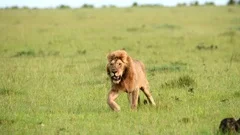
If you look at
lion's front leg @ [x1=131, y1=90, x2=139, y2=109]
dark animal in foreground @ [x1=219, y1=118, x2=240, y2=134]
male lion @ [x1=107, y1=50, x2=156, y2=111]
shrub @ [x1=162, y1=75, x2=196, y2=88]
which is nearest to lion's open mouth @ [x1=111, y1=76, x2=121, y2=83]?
male lion @ [x1=107, y1=50, x2=156, y2=111]

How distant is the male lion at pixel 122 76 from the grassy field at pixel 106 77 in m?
0.23

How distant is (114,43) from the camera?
21.7 m

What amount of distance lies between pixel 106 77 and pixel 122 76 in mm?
4434

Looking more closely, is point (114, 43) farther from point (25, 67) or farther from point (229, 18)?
point (229, 18)

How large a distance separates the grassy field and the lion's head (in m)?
0.54

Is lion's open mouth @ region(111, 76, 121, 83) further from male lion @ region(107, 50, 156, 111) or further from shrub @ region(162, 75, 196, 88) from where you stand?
shrub @ region(162, 75, 196, 88)

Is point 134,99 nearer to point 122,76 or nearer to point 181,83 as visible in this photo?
point 122,76

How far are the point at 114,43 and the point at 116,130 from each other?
45.4 feet

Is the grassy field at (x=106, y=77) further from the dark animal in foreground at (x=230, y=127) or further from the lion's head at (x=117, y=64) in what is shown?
the lion's head at (x=117, y=64)

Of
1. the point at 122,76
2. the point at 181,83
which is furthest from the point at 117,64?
the point at 181,83

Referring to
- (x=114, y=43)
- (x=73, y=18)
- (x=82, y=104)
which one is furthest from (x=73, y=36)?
(x=82, y=104)

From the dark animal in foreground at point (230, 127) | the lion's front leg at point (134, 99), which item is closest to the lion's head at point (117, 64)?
the lion's front leg at point (134, 99)

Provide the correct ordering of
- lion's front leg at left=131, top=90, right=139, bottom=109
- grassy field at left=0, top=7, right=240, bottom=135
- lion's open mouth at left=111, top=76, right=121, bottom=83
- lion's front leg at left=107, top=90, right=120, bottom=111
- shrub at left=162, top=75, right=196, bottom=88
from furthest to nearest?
1. shrub at left=162, top=75, right=196, bottom=88
2. lion's front leg at left=131, top=90, right=139, bottom=109
3. lion's front leg at left=107, top=90, right=120, bottom=111
4. lion's open mouth at left=111, top=76, right=121, bottom=83
5. grassy field at left=0, top=7, right=240, bottom=135

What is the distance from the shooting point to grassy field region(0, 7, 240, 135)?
8453 mm
